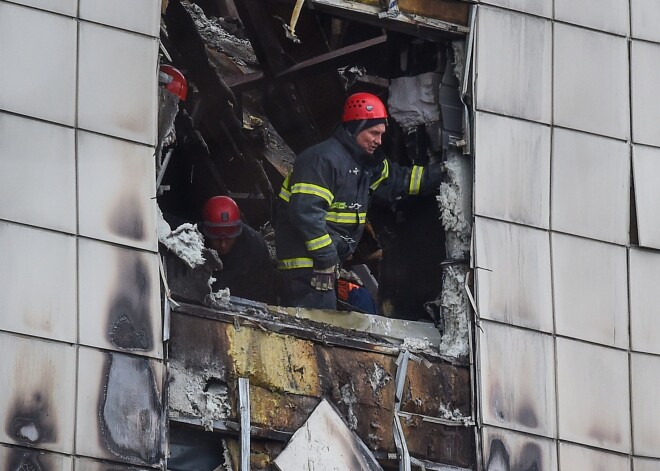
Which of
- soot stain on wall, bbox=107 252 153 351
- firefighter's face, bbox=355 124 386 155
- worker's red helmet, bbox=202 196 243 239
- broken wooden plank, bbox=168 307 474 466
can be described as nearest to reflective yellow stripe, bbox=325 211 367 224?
firefighter's face, bbox=355 124 386 155

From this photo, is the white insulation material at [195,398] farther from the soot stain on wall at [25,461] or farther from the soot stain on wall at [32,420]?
the soot stain on wall at [25,461]

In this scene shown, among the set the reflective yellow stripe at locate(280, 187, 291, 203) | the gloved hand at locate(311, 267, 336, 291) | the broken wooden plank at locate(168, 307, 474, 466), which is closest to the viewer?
the broken wooden plank at locate(168, 307, 474, 466)

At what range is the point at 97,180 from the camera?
1150 cm

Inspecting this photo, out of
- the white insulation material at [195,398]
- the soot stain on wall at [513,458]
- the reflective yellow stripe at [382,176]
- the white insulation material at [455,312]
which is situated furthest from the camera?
the reflective yellow stripe at [382,176]

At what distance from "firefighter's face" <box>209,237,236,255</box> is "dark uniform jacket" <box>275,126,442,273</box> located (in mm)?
995

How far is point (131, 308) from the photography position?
1141 centimetres

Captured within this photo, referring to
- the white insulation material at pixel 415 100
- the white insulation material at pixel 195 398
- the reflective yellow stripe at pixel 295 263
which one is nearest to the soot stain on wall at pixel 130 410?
the white insulation material at pixel 195 398

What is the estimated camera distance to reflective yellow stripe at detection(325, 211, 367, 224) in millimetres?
13580

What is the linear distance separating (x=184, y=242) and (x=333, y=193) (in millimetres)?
1893

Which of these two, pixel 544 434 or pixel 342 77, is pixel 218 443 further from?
pixel 342 77

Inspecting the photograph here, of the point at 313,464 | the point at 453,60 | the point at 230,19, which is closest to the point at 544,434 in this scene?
the point at 313,464

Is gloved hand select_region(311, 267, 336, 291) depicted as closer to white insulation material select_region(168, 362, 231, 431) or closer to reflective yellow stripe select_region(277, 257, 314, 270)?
reflective yellow stripe select_region(277, 257, 314, 270)

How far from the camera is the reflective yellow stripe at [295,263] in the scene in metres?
13.4

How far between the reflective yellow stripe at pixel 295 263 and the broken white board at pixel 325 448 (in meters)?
1.51
